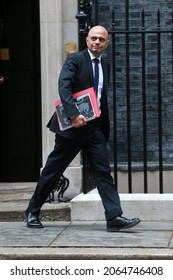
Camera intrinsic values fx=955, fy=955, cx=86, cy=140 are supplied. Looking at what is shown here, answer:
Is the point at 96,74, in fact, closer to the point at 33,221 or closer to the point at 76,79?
the point at 76,79

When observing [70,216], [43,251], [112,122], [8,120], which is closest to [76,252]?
[43,251]

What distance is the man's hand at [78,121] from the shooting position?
850 centimetres

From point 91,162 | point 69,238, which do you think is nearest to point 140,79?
point 91,162

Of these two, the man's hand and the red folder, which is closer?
the man's hand

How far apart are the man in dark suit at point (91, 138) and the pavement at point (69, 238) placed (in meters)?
0.27

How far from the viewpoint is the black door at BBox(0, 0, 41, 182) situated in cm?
1121

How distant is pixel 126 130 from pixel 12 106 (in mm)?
1619

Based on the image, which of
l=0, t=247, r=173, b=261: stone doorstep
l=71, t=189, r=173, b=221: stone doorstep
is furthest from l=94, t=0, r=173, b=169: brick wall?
l=0, t=247, r=173, b=261: stone doorstep

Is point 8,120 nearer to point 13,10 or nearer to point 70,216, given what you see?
point 13,10

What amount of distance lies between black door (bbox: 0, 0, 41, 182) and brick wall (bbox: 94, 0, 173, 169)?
1167 millimetres

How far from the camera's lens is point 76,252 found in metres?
7.95

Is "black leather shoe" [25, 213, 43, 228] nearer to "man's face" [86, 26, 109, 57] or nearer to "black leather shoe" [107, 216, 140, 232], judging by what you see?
"black leather shoe" [107, 216, 140, 232]

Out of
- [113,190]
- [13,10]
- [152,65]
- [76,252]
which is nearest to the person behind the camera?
[76,252]

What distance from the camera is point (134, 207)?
945 cm
